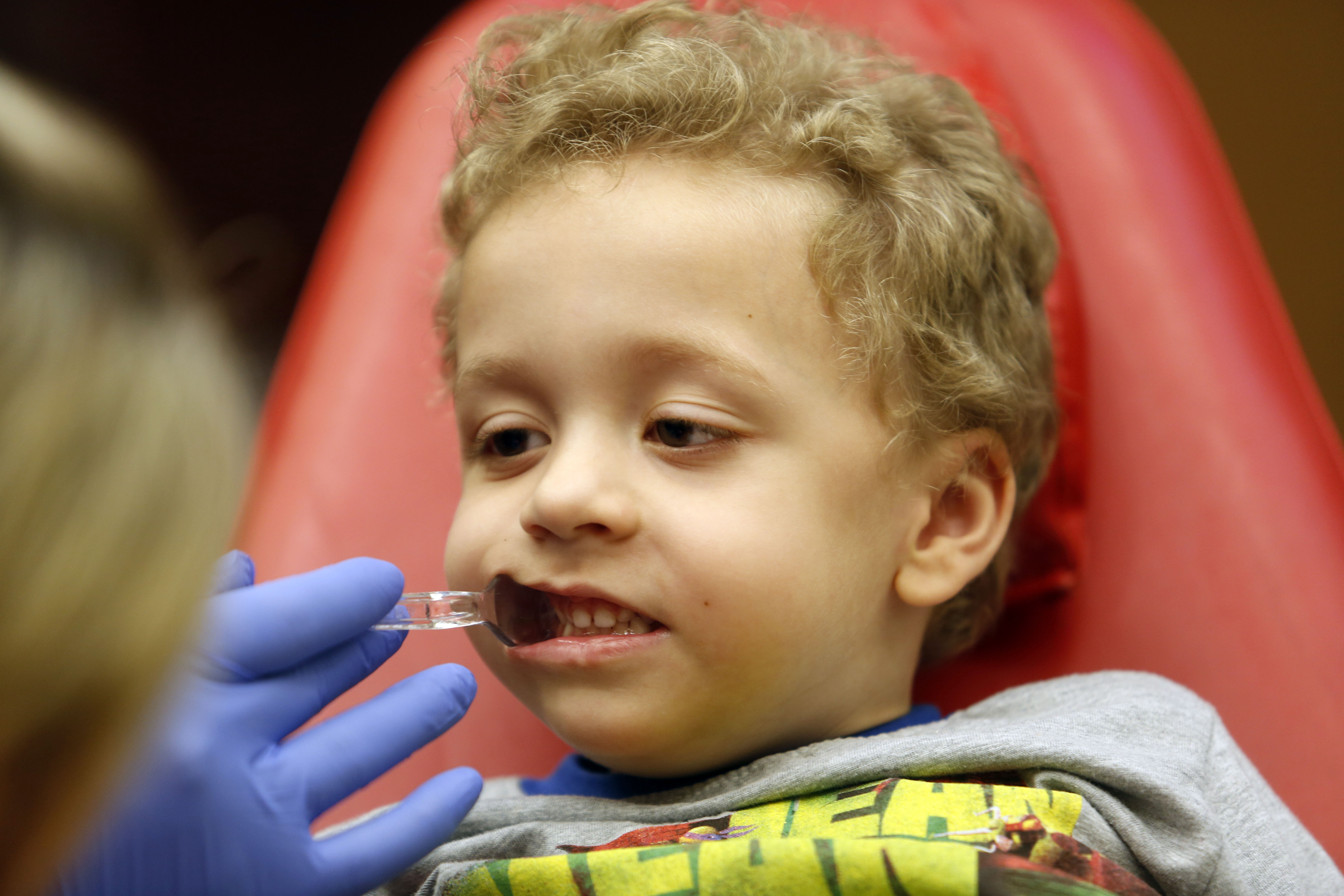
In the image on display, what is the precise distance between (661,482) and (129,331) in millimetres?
328

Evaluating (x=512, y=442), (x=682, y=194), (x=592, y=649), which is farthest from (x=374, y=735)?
(x=682, y=194)

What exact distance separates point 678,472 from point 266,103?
1.81 m

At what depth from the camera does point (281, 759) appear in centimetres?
51

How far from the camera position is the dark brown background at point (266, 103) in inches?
68.1

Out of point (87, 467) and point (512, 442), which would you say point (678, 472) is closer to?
point (512, 442)

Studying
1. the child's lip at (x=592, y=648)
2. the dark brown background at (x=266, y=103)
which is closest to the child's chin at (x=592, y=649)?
the child's lip at (x=592, y=648)

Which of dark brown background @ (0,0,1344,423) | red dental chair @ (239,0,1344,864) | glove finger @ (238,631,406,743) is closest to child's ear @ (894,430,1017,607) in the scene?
red dental chair @ (239,0,1344,864)

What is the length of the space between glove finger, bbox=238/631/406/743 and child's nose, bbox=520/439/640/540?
0.10 meters

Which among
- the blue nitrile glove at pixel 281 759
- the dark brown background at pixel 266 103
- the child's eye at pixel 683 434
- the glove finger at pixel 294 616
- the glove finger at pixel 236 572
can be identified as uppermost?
the dark brown background at pixel 266 103

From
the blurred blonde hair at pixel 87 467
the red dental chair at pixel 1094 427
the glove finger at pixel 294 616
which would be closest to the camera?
the blurred blonde hair at pixel 87 467

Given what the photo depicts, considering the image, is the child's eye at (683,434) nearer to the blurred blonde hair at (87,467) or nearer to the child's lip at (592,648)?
the child's lip at (592,648)

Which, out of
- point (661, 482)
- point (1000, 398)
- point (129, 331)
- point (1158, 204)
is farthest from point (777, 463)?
point (1158, 204)

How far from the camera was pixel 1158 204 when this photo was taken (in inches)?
37.2

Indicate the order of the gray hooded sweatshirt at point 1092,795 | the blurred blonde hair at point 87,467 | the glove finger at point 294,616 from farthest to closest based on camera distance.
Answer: the gray hooded sweatshirt at point 1092,795, the glove finger at point 294,616, the blurred blonde hair at point 87,467
